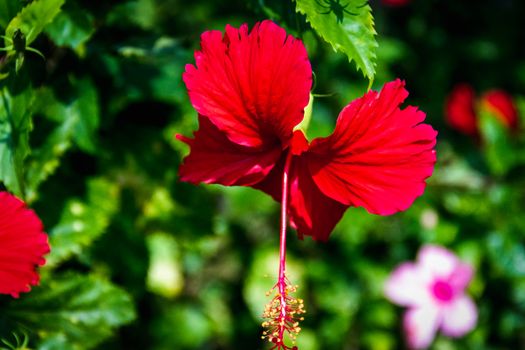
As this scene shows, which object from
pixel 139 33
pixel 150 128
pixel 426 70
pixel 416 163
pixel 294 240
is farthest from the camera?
pixel 426 70

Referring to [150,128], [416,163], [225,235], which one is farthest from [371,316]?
[416,163]

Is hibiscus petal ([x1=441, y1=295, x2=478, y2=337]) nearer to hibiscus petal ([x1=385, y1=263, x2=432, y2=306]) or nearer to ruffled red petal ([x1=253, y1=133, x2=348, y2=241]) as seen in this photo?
hibiscus petal ([x1=385, y1=263, x2=432, y2=306])

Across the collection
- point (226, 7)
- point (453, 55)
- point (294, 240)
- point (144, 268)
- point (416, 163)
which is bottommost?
point (416, 163)

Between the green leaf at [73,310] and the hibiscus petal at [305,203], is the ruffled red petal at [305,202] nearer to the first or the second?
the hibiscus petal at [305,203]

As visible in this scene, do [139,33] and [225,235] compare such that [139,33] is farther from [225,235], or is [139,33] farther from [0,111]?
[225,235]

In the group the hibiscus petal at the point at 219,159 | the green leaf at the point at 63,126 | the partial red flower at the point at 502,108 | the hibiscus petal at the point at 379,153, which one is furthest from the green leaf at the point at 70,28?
the partial red flower at the point at 502,108
